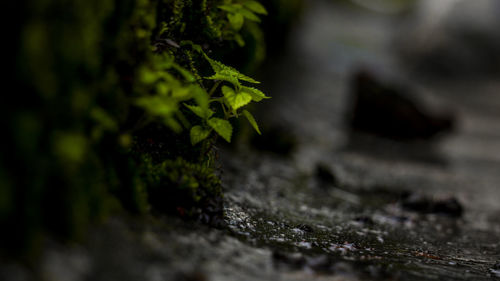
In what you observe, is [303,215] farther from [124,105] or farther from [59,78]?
[59,78]

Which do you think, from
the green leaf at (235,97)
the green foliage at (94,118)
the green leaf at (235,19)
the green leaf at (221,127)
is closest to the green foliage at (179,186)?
the green foliage at (94,118)

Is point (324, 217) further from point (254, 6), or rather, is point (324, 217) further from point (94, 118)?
point (94, 118)

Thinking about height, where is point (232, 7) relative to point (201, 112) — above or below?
above

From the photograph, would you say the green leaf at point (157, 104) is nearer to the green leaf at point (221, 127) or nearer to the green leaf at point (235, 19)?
the green leaf at point (221, 127)

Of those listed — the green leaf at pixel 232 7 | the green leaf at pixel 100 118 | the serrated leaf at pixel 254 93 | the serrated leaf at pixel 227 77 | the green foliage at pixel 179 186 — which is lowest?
the green foliage at pixel 179 186

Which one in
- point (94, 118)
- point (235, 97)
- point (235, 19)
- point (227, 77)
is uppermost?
point (235, 19)

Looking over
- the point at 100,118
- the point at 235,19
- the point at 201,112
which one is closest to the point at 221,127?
the point at 201,112
